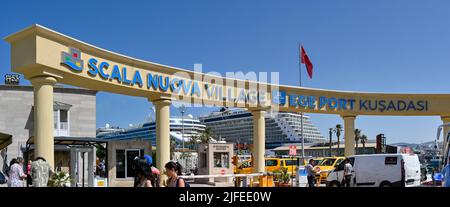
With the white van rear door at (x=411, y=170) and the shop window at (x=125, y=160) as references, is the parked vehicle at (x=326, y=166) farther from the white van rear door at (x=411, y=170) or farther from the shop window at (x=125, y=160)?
the shop window at (x=125, y=160)

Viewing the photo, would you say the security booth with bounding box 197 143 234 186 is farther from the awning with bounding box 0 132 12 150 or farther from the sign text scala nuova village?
the awning with bounding box 0 132 12 150

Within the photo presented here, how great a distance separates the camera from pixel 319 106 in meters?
25.9

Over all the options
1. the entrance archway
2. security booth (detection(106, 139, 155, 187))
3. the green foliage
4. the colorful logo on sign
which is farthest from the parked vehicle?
the green foliage

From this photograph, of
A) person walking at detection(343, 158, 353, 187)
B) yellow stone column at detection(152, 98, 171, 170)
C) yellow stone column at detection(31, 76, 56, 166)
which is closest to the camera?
yellow stone column at detection(31, 76, 56, 166)

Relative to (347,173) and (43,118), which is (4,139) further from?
(347,173)

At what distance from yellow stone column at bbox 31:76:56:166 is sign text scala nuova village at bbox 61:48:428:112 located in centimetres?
92

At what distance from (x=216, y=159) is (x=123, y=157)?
611cm

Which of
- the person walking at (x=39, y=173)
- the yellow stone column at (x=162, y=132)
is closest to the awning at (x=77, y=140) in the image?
the yellow stone column at (x=162, y=132)

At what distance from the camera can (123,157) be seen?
2341cm

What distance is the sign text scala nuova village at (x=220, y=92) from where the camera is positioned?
15992mm

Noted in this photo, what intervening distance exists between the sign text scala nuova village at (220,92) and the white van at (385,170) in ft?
18.6

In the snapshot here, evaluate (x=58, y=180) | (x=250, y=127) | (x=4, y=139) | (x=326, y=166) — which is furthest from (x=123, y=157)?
(x=250, y=127)

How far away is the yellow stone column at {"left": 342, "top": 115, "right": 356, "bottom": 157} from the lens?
1057 inches
